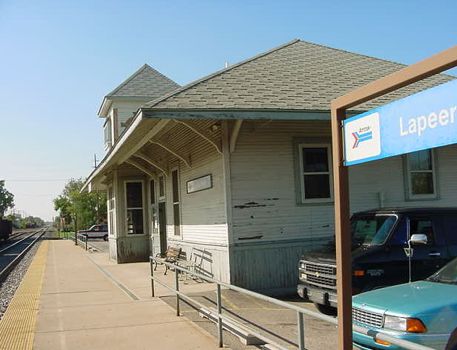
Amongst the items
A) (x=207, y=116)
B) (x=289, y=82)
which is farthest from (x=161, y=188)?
(x=207, y=116)

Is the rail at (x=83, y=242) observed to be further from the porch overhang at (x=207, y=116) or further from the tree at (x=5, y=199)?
the tree at (x=5, y=199)

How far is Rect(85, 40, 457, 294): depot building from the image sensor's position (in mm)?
11422

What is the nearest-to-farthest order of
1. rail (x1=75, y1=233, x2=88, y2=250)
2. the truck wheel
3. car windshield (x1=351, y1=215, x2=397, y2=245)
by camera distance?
car windshield (x1=351, y1=215, x2=397, y2=245) → the truck wheel → rail (x1=75, y1=233, x2=88, y2=250)

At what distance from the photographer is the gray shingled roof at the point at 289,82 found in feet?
36.6

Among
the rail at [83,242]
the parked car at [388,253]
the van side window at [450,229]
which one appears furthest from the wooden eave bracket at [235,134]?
the rail at [83,242]

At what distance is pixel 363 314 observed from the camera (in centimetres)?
568

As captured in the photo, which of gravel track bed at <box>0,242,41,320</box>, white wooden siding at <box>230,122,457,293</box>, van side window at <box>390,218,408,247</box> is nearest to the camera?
van side window at <box>390,218,408,247</box>

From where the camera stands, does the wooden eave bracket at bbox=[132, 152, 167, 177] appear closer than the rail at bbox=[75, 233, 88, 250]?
Yes

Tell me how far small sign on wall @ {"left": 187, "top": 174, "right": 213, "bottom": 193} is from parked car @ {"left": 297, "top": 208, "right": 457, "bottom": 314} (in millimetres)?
4252

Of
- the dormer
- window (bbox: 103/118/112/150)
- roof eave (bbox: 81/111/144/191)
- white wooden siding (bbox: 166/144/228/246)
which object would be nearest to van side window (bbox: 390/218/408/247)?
white wooden siding (bbox: 166/144/228/246)

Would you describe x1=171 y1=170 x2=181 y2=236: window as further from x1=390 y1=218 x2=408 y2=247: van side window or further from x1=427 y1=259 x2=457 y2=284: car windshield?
x1=427 y1=259 x2=457 y2=284: car windshield

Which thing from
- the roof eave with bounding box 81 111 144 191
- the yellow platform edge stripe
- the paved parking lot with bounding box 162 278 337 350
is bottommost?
the yellow platform edge stripe

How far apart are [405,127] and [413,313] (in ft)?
8.68

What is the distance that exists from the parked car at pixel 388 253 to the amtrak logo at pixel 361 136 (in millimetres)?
4930
